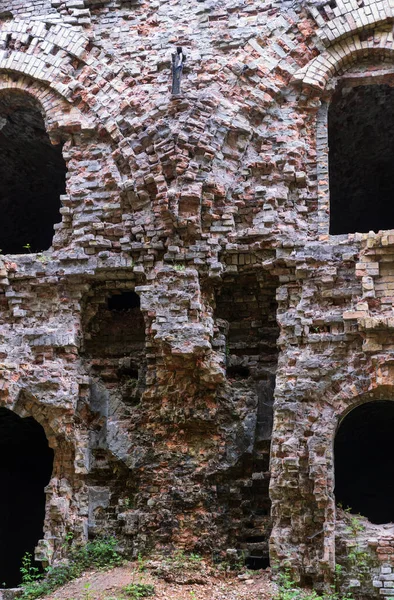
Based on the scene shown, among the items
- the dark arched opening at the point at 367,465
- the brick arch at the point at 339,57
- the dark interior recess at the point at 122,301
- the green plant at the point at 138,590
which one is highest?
the brick arch at the point at 339,57

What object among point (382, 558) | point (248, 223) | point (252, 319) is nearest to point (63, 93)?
point (248, 223)

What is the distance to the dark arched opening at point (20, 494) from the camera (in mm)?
11586

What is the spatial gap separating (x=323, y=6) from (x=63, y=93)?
3341 millimetres

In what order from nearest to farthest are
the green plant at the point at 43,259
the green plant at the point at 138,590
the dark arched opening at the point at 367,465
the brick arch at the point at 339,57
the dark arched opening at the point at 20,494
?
the green plant at the point at 138,590
the green plant at the point at 43,259
the brick arch at the point at 339,57
the dark arched opening at the point at 367,465
the dark arched opening at the point at 20,494

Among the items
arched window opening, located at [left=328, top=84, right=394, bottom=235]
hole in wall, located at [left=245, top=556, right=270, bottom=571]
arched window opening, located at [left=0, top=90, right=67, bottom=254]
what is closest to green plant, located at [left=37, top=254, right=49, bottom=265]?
arched window opening, located at [left=0, top=90, right=67, bottom=254]

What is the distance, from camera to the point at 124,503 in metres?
8.53

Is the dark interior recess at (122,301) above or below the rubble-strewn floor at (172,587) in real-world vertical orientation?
above

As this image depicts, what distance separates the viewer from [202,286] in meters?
8.70

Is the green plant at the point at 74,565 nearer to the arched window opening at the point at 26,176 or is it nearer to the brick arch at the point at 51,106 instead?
the arched window opening at the point at 26,176

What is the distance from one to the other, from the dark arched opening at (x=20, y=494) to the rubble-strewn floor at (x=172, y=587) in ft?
12.0

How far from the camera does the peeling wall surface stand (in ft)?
26.6

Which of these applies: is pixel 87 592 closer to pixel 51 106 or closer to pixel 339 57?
pixel 51 106

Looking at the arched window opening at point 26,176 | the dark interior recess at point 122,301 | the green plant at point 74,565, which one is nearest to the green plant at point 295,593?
the green plant at point 74,565

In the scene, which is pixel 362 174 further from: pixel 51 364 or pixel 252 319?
pixel 51 364
